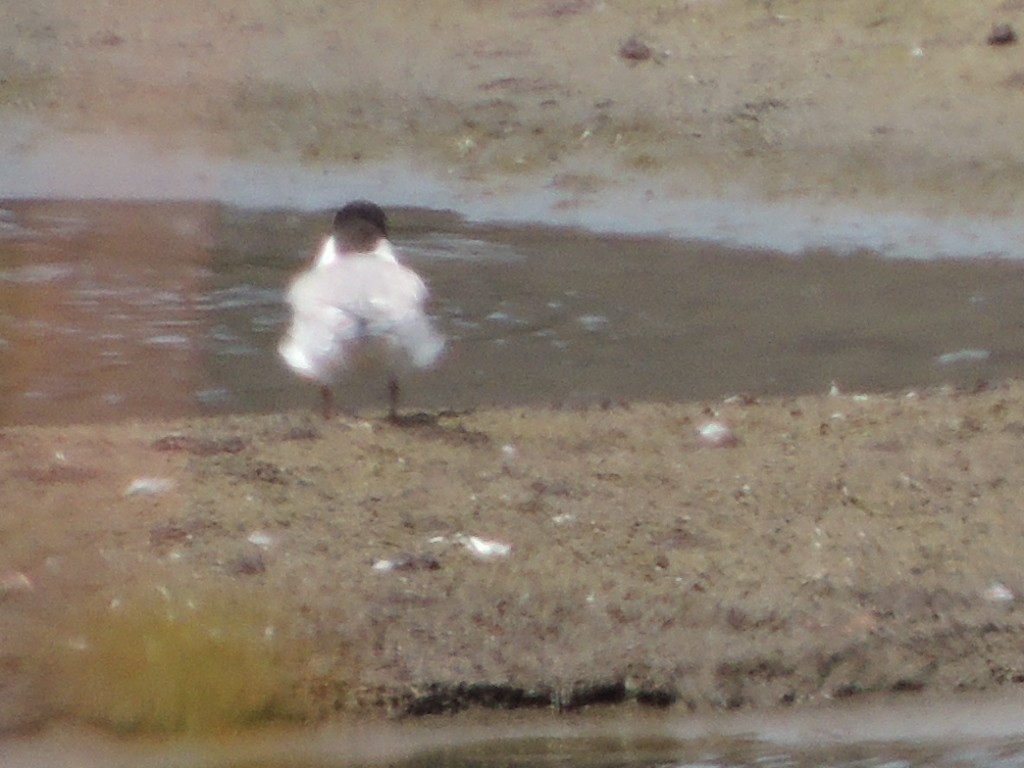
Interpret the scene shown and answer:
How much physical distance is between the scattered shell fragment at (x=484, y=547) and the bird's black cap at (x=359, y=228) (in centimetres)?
221

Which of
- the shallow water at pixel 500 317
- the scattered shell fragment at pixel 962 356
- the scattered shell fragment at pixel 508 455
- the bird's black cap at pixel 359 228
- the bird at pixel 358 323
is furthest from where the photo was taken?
the scattered shell fragment at pixel 962 356

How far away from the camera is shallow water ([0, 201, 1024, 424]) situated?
799 centimetres

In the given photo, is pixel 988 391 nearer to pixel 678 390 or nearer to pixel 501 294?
pixel 678 390

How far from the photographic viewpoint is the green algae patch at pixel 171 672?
4473 millimetres

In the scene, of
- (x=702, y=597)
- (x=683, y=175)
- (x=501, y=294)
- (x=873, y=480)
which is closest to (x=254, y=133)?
(x=683, y=175)

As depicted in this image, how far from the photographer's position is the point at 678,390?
792 cm

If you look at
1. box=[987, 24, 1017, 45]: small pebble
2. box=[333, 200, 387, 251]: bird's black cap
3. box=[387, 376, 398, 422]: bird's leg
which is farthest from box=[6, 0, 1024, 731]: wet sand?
box=[987, 24, 1017, 45]: small pebble

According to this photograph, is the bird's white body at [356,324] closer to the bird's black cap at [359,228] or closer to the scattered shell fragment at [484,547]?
the bird's black cap at [359,228]

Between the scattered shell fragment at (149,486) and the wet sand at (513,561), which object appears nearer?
the wet sand at (513,561)

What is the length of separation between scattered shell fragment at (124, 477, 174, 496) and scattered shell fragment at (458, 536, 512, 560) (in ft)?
2.78

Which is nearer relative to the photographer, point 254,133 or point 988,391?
point 988,391

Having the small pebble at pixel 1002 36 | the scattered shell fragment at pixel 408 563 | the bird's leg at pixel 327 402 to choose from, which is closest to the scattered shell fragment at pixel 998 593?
the scattered shell fragment at pixel 408 563

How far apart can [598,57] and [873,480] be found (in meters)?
6.69

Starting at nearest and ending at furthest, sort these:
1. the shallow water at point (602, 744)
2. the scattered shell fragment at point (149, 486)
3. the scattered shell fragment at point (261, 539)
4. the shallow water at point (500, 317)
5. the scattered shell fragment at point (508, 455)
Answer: the shallow water at point (602, 744) → the scattered shell fragment at point (261, 539) → the scattered shell fragment at point (149, 486) → the scattered shell fragment at point (508, 455) → the shallow water at point (500, 317)
